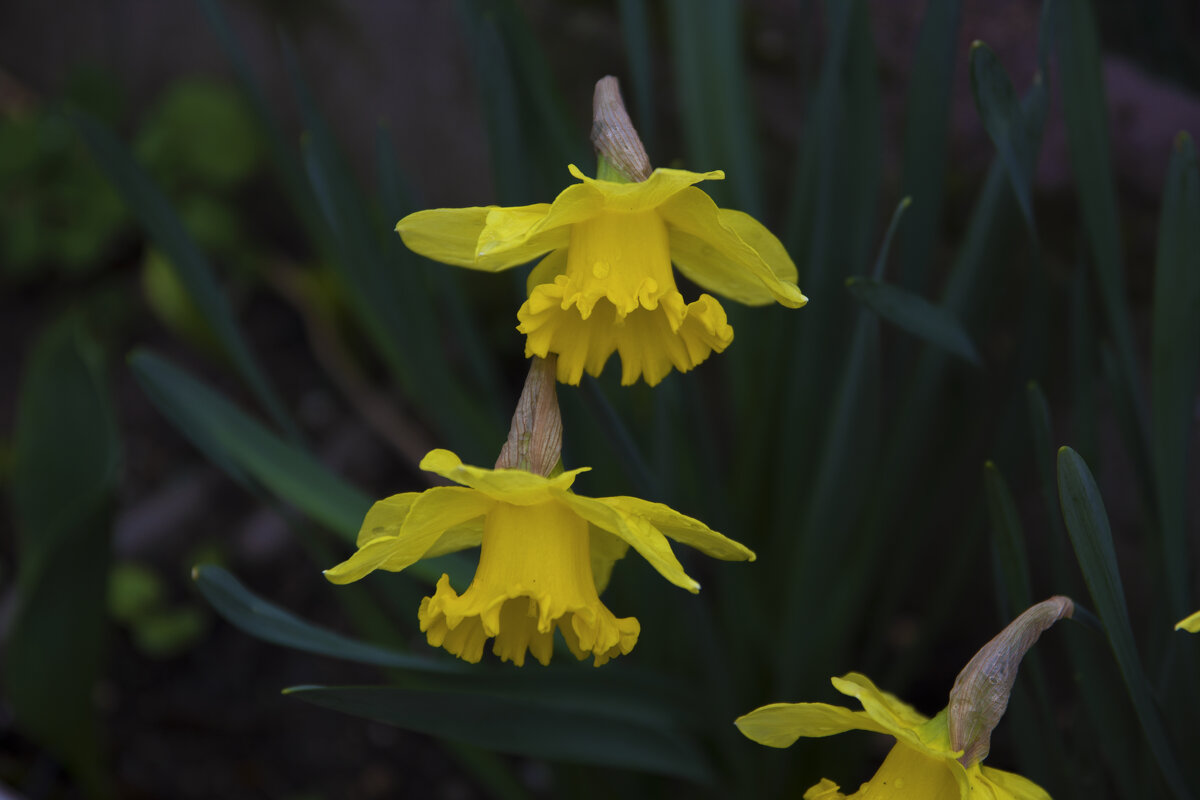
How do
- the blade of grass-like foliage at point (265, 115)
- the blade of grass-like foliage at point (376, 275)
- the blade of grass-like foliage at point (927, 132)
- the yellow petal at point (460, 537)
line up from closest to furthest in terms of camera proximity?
the yellow petal at point (460, 537), the blade of grass-like foliage at point (927, 132), the blade of grass-like foliage at point (376, 275), the blade of grass-like foliage at point (265, 115)

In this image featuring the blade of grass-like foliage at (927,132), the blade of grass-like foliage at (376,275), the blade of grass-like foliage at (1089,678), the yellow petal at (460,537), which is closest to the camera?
the yellow petal at (460,537)

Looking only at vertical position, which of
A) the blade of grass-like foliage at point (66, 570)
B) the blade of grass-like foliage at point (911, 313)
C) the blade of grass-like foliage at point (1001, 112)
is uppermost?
the blade of grass-like foliage at point (1001, 112)

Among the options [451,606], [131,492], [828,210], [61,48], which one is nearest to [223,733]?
[131,492]

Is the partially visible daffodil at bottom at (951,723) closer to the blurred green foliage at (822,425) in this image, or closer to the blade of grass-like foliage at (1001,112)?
the blurred green foliage at (822,425)

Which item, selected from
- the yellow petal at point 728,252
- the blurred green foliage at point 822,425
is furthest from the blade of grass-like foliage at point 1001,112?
the yellow petal at point 728,252

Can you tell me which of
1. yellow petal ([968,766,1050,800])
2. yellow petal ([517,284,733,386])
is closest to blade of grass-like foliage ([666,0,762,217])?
yellow petal ([517,284,733,386])

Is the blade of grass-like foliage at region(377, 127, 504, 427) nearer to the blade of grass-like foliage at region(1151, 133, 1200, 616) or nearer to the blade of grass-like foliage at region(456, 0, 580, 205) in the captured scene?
the blade of grass-like foliage at region(456, 0, 580, 205)

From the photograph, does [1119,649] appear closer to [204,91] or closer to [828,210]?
[828,210]
